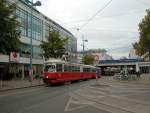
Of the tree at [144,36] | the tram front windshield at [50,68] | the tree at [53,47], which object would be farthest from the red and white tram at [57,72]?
the tree at [53,47]

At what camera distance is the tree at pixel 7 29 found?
100.0 ft

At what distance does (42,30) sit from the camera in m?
74.3

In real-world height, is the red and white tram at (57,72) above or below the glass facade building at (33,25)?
below

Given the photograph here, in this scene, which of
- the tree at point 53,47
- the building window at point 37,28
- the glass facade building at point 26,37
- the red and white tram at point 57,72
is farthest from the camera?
the building window at point 37,28

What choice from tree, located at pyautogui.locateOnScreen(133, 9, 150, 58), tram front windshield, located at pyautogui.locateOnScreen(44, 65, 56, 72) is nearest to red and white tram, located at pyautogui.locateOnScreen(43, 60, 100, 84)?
tram front windshield, located at pyautogui.locateOnScreen(44, 65, 56, 72)

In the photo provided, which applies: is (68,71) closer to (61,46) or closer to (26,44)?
(61,46)

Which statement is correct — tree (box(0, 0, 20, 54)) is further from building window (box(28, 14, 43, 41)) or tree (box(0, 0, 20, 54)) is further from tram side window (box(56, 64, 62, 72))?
building window (box(28, 14, 43, 41))

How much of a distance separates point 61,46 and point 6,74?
34.9 ft

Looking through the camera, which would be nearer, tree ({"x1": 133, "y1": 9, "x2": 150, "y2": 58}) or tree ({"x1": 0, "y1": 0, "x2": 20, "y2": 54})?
tree ({"x1": 0, "y1": 0, "x2": 20, "y2": 54})

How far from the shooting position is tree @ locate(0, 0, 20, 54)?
30469 millimetres

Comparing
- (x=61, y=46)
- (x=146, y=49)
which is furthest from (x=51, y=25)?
(x=146, y=49)

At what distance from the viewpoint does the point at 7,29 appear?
102 feet

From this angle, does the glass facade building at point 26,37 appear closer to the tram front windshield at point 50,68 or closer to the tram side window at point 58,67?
the tram front windshield at point 50,68

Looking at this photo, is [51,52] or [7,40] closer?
[7,40]
